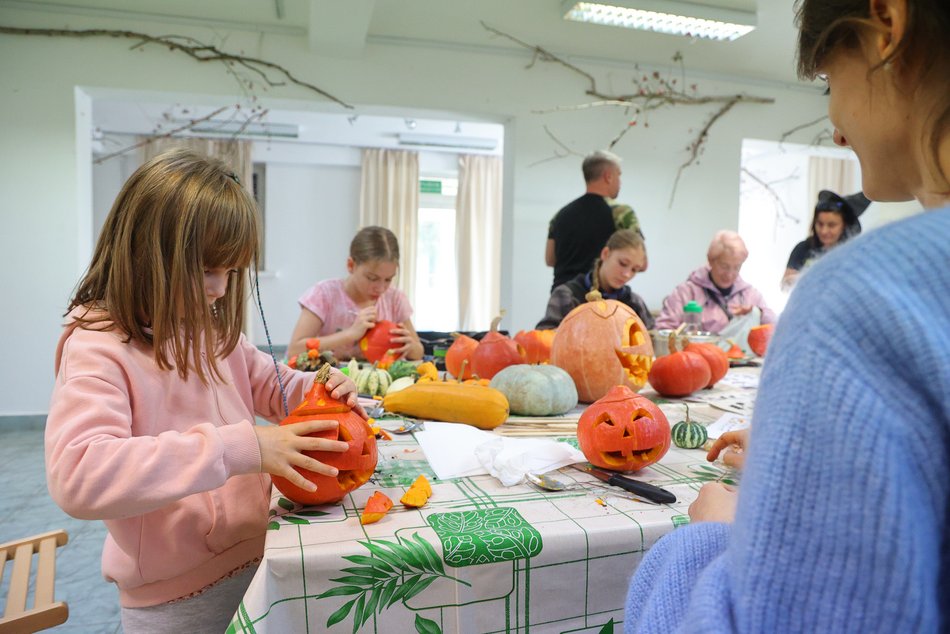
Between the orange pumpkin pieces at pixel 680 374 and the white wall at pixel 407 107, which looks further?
the white wall at pixel 407 107

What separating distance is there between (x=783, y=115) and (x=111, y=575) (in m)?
6.53

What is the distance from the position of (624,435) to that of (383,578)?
559 mm

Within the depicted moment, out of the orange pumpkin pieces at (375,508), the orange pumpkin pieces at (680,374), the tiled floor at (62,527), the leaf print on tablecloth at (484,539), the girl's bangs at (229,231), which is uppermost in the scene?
the girl's bangs at (229,231)

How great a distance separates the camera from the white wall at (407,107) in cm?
435

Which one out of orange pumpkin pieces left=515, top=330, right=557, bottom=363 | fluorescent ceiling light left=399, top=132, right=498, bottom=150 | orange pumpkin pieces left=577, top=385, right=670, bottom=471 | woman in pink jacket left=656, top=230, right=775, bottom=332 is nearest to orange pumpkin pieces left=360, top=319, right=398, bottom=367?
orange pumpkin pieces left=515, top=330, right=557, bottom=363

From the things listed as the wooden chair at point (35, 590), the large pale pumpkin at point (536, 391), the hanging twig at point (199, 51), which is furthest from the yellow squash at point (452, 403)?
the hanging twig at point (199, 51)

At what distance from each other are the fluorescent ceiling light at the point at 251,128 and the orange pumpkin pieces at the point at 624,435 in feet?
25.5

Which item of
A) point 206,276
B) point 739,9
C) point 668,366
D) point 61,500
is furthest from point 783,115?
point 61,500

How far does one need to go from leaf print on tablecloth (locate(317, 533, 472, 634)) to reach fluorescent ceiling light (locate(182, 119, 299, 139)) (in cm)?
799

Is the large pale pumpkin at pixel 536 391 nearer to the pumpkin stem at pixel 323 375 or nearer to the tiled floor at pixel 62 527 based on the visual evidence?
the pumpkin stem at pixel 323 375

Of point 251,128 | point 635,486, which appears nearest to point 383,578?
point 635,486

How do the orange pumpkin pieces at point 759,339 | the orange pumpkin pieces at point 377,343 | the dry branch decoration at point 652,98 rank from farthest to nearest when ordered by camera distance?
the dry branch decoration at point 652,98, the orange pumpkin pieces at point 759,339, the orange pumpkin pieces at point 377,343

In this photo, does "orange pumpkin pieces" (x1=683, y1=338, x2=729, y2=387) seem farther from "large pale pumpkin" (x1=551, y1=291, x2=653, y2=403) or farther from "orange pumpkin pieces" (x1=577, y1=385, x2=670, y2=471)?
"orange pumpkin pieces" (x1=577, y1=385, x2=670, y2=471)

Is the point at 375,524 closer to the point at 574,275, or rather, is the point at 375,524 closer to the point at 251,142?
the point at 574,275
